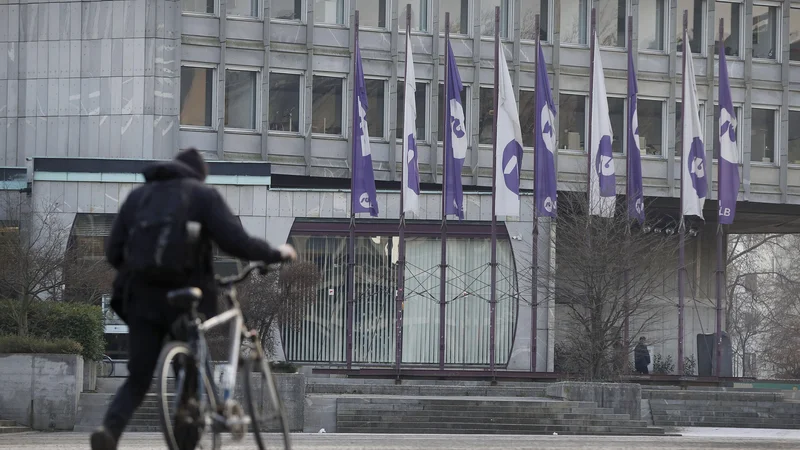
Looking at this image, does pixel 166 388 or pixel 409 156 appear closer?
pixel 166 388

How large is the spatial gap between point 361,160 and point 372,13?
8440 mm

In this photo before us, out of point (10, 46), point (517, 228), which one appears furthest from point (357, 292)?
point (10, 46)

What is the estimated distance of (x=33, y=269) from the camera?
28.4 meters

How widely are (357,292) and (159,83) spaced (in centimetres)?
803

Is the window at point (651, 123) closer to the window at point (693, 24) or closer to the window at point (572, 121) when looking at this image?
the window at point (572, 121)

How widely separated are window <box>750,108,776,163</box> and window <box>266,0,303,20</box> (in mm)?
14961

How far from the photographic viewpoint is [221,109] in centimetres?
4322

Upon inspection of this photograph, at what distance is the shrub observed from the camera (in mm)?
25938

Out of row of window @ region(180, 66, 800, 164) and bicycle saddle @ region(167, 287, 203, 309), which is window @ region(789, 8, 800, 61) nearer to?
row of window @ region(180, 66, 800, 164)

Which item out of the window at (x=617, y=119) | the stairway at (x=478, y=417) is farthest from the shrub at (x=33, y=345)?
the window at (x=617, y=119)

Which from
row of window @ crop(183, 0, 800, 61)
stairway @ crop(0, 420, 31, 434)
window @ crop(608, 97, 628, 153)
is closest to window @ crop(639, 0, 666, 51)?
row of window @ crop(183, 0, 800, 61)

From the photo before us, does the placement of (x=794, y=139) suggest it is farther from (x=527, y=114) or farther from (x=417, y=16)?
(x=417, y=16)

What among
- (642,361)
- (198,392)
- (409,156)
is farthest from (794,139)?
(198,392)

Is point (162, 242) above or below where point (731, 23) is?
below
